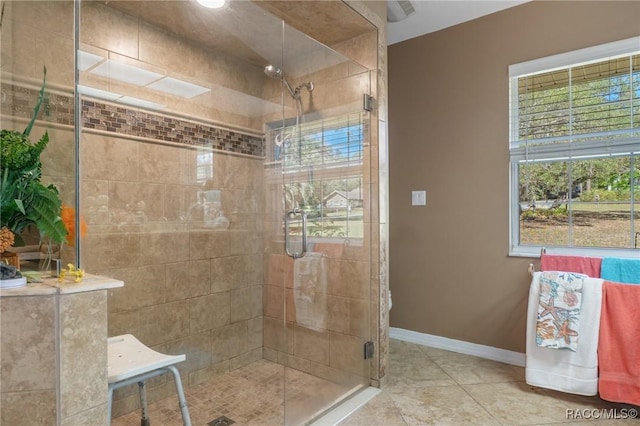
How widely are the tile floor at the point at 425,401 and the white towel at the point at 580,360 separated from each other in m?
0.11

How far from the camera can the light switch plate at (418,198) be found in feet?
10.2

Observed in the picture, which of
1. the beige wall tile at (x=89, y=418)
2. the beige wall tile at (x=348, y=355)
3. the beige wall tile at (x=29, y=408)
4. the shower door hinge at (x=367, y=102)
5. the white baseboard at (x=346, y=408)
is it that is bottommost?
the white baseboard at (x=346, y=408)

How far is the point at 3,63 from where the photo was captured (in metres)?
1.26

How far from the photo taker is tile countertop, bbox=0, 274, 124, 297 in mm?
962

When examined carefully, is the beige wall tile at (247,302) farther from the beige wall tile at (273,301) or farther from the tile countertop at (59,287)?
the tile countertop at (59,287)

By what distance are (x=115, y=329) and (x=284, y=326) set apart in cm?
106

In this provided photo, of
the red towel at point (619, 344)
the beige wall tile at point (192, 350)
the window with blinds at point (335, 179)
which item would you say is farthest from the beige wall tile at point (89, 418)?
the red towel at point (619, 344)

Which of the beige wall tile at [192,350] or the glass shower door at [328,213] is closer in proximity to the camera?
the beige wall tile at [192,350]

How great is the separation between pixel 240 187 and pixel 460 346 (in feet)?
7.07

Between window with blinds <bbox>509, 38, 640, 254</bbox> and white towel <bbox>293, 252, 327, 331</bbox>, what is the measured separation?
150cm

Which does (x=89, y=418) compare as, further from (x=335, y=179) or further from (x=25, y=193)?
(x=335, y=179)

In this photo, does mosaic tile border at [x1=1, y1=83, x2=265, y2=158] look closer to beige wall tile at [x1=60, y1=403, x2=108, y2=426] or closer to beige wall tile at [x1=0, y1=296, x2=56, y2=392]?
beige wall tile at [x1=0, y1=296, x2=56, y2=392]

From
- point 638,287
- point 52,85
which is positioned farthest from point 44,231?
point 638,287

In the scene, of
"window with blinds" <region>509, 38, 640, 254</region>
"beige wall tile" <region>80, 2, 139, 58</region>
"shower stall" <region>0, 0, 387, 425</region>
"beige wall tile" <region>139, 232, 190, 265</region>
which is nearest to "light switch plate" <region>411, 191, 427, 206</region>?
"window with blinds" <region>509, 38, 640, 254</region>
